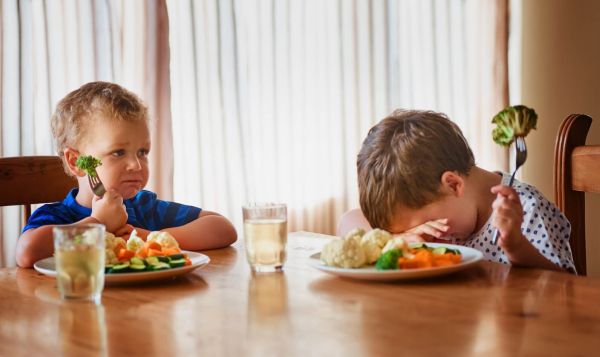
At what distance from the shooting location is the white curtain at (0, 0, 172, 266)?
123 inches

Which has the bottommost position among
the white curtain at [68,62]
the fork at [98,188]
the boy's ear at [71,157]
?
the fork at [98,188]

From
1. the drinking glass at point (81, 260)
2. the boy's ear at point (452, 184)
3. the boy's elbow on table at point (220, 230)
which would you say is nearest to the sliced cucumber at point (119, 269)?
the drinking glass at point (81, 260)

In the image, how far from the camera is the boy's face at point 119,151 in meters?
1.80

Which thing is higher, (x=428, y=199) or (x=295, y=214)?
(x=428, y=199)

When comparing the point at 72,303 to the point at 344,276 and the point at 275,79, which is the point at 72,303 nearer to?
the point at 344,276

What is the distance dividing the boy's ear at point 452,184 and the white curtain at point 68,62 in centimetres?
201

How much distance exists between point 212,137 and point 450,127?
2.13 meters

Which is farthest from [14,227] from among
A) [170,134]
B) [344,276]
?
[344,276]

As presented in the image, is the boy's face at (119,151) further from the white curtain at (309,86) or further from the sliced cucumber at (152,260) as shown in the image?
the white curtain at (309,86)

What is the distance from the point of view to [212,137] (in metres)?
3.74

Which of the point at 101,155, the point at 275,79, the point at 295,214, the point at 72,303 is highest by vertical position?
the point at 275,79

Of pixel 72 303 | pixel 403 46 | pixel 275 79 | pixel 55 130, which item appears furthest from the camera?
pixel 403 46

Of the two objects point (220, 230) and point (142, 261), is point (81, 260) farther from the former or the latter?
point (220, 230)

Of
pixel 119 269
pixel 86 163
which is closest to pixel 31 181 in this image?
pixel 86 163
